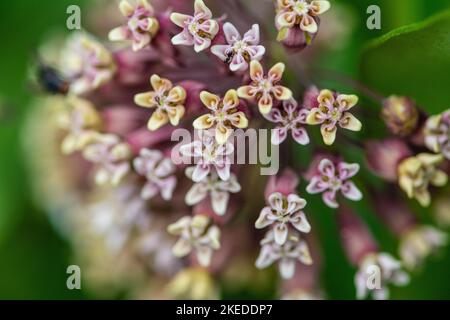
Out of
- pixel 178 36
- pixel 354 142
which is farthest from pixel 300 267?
pixel 178 36

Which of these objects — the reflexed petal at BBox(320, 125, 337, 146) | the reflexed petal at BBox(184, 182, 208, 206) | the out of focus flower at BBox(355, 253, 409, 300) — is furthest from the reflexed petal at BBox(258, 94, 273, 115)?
the out of focus flower at BBox(355, 253, 409, 300)

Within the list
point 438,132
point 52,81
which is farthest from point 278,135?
point 52,81

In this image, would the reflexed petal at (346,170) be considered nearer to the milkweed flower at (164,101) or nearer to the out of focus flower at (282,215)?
the out of focus flower at (282,215)

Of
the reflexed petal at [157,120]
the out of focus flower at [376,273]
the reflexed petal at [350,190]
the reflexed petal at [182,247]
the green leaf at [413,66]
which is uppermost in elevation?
Result: the green leaf at [413,66]

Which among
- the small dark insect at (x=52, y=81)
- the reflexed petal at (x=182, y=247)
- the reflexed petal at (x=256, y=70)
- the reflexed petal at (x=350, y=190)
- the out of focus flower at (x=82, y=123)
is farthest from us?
the small dark insect at (x=52, y=81)

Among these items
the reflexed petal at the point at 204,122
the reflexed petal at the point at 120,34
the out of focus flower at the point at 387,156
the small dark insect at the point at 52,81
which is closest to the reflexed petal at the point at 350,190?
the out of focus flower at the point at 387,156

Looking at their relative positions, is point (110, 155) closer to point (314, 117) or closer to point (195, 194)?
point (195, 194)

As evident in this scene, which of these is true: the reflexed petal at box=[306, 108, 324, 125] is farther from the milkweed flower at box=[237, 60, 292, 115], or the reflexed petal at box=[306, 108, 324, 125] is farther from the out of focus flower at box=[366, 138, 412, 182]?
the out of focus flower at box=[366, 138, 412, 182]
